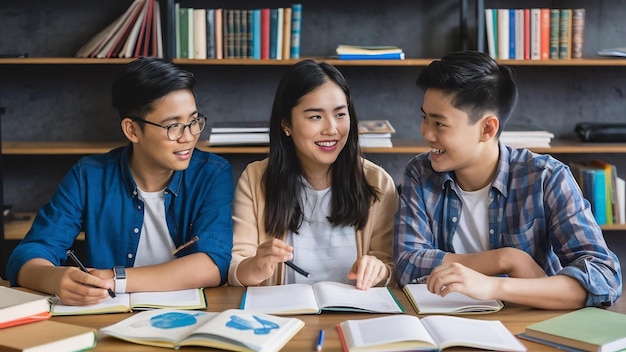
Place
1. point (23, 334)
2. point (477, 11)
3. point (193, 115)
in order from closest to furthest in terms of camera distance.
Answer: point (23, 334) < point (193, 115) < point (477, 11)

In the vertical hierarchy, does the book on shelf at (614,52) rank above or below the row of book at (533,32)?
below

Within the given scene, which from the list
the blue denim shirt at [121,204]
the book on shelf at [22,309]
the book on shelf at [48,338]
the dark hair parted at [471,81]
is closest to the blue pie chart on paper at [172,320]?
the book on shelf at [48,338]

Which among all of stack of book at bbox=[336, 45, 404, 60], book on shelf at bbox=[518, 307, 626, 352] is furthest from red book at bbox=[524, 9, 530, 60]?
book on shelf at bbox=[518, 307, 626, 352]

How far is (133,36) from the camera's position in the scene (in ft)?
11.0

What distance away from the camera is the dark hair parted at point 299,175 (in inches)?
85.7

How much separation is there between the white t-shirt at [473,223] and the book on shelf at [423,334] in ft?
1.69

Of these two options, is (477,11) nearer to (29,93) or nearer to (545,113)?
(545,113)

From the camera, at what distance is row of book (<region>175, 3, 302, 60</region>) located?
3322 mm

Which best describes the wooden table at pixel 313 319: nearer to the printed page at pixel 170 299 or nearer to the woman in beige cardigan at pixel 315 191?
the printed page at pixel 170 299

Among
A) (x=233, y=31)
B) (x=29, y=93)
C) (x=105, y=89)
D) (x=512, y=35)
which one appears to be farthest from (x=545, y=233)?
(x=29, y=93)

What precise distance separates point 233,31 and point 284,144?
1.23m

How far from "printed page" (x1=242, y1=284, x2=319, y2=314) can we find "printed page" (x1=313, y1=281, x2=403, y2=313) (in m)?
0.02

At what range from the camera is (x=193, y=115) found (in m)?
2.12

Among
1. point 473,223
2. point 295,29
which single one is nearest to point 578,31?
point 295,29
